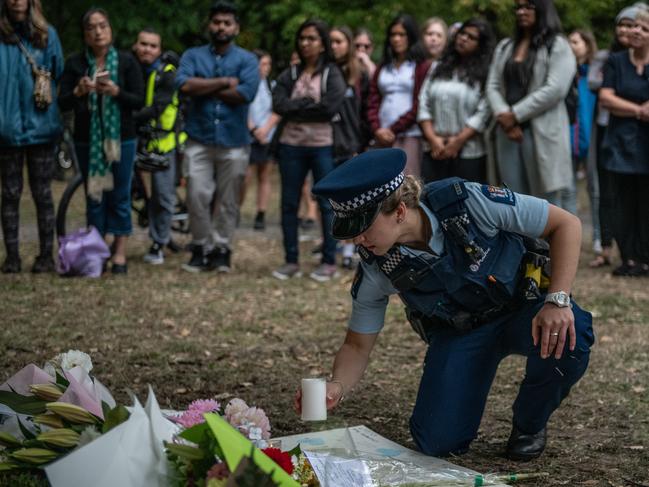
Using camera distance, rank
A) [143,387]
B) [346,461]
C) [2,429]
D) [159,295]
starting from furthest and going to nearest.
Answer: [159,295], [143,387], [346,461], [2,429]

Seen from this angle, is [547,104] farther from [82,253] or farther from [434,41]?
[82,253]

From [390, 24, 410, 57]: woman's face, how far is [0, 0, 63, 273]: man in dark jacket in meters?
2.60

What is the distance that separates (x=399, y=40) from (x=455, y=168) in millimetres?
1168

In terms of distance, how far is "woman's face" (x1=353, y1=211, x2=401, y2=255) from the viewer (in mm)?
3576

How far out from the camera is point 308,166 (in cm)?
825

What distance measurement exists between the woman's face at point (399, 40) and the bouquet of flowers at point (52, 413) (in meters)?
5.45

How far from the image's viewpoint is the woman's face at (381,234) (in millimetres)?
3576

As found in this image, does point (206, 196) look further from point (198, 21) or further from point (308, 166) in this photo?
point (198, 21)

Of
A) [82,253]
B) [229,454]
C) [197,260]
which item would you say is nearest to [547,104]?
[197,260]

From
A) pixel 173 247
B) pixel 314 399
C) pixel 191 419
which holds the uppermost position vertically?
pixel 191 419

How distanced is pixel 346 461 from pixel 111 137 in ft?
15.7

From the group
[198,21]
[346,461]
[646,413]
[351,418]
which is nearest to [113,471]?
[346,461]

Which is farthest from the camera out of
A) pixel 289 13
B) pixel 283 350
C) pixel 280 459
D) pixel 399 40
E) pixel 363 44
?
pixel 289 13

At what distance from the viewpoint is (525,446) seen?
410cm
